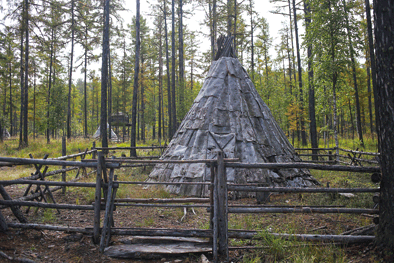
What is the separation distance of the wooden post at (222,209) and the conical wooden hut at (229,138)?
3.28 m

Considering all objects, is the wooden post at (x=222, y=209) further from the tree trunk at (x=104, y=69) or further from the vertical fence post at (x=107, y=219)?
the tree trunk at (x=104, y=69)

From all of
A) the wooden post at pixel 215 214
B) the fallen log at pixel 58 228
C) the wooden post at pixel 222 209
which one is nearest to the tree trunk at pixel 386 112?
the wooden post at pixel 222 209

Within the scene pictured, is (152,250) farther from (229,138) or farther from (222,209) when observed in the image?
(229,138)

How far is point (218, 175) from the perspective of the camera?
391 centimetres

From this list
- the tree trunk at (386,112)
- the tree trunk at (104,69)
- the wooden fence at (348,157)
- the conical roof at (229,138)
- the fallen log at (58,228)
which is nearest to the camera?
the tree trunk at (386,112)

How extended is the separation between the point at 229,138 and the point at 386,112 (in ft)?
16.1

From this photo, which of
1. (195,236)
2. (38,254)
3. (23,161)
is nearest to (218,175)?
(195,236)

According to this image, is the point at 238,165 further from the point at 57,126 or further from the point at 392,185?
the point at 57,126

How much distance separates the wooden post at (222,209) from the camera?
12.5 feet

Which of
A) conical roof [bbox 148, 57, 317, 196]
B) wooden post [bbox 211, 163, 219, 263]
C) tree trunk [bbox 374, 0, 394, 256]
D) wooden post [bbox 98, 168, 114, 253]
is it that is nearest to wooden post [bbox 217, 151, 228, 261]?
wooden post [bbox 211, 163, 219, 263]

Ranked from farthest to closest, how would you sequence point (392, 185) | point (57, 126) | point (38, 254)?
point (57, 126), point (38, 254), point (392, 185)

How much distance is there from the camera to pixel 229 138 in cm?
787

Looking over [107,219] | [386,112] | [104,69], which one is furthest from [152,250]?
[104,69]

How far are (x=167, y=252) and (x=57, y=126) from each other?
1902cm
